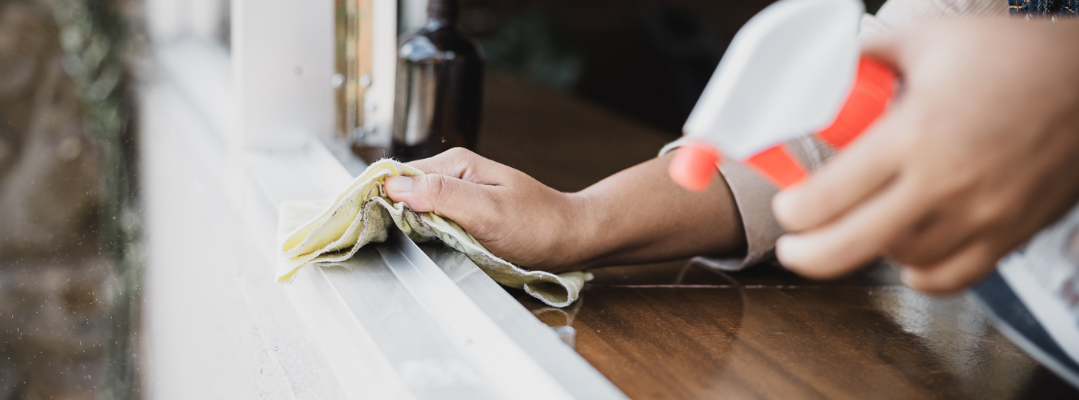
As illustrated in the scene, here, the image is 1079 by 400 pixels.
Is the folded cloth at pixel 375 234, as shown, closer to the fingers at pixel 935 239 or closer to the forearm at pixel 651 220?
the forearm at pixel 651 220

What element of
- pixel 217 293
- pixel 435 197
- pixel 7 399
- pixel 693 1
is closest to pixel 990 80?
pixel 435 197

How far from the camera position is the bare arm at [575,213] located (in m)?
0.68

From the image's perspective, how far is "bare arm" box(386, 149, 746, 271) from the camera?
2.22ft

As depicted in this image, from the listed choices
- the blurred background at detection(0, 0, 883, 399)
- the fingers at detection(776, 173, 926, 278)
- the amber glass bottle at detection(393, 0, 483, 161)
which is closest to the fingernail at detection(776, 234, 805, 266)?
the fingers at detection(776, 173, 926, 278)

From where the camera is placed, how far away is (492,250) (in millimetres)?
701

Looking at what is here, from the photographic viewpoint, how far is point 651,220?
77 centimetres

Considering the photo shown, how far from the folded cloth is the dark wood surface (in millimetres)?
24

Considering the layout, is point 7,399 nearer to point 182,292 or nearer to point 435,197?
point 182,292

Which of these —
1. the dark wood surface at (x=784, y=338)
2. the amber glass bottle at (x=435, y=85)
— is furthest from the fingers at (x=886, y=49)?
the amber glass bottle at (x=435, y=85)

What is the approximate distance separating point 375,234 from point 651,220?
25 cm

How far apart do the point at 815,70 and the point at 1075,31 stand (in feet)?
0.36

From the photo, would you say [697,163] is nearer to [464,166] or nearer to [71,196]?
[464,166]

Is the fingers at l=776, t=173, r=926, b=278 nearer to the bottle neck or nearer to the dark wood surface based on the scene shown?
the dark wood surface

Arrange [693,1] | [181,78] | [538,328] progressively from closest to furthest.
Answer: [538,328]
[181,78]
[693,1]
